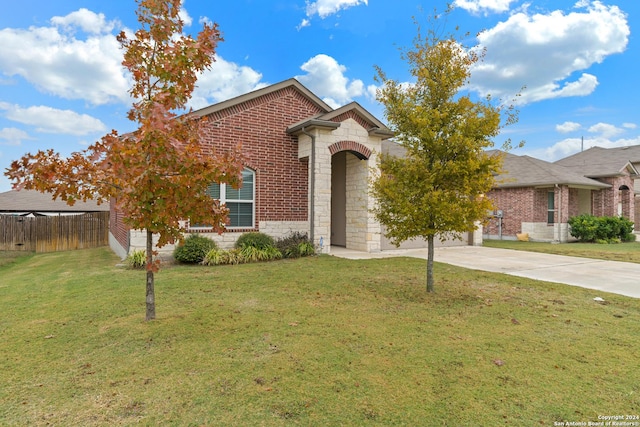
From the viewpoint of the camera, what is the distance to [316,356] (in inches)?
151

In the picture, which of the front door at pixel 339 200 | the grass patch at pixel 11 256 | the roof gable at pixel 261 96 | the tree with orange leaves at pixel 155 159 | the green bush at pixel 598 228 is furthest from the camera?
the green bush at pixel 598 228

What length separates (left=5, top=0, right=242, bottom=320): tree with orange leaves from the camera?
3906mm

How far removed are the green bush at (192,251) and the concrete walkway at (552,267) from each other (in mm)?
4299

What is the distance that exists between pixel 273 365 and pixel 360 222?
32.0ft

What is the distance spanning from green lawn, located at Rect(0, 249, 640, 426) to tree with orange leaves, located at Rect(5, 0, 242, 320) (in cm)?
123

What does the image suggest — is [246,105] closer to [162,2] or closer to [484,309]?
[162,2]

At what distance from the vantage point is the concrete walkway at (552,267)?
7797 mm

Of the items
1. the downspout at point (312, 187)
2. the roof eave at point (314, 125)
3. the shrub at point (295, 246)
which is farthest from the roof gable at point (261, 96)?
the shrub at point (295, 246)

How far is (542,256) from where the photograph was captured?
488 inches

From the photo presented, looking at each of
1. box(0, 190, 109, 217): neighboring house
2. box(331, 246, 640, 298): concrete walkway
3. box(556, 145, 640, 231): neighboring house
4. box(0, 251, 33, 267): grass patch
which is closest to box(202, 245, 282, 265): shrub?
box(331, 246, 640, 298): concrete walkway

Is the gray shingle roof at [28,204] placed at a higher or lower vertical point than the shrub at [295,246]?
higher

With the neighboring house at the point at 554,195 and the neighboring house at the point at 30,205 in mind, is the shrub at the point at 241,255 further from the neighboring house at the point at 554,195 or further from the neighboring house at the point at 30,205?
the neighboring house at the point at 30,205

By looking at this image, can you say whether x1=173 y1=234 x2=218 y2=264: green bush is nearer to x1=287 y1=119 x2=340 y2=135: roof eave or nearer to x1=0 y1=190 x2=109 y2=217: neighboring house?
x1=287 y1=119 x2=340 y2=135: roof eave

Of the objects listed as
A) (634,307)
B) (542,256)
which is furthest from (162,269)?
(542,256)
